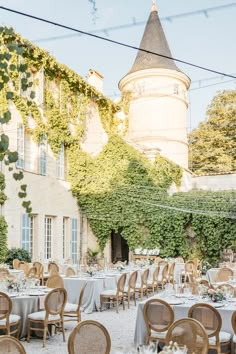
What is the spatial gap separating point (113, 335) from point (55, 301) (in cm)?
124

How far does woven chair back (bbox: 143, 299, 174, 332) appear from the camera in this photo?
6.28 meters

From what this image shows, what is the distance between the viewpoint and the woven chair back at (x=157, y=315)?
6.28 meters

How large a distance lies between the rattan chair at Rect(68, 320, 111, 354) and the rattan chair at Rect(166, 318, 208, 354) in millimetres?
680

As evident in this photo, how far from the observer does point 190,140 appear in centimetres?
3148

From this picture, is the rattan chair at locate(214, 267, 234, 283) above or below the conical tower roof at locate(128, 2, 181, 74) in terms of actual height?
below

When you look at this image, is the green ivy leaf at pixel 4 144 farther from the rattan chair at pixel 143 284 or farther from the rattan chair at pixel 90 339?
the rattan chair at pixel 143 284

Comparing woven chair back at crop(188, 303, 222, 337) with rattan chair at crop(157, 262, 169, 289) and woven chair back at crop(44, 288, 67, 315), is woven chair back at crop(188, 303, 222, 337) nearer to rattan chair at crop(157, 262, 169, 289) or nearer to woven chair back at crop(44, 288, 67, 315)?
woven chair back at crop(44, 288, 67, 315)

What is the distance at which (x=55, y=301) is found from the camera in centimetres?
750

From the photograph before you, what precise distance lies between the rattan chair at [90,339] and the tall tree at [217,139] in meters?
25.4

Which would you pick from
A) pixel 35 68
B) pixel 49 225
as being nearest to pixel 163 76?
pixel 35 68

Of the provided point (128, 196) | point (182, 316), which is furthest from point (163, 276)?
point (182, 316)

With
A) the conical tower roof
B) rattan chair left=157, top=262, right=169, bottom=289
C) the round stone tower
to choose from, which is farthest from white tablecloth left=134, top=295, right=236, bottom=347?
the conical tower roof

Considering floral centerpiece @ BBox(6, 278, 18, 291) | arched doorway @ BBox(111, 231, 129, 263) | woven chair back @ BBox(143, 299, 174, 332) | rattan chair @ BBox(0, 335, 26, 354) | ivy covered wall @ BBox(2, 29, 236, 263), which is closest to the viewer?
rattan chair @ BBox(0, 335, 26, 354)

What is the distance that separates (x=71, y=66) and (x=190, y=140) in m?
14.4
